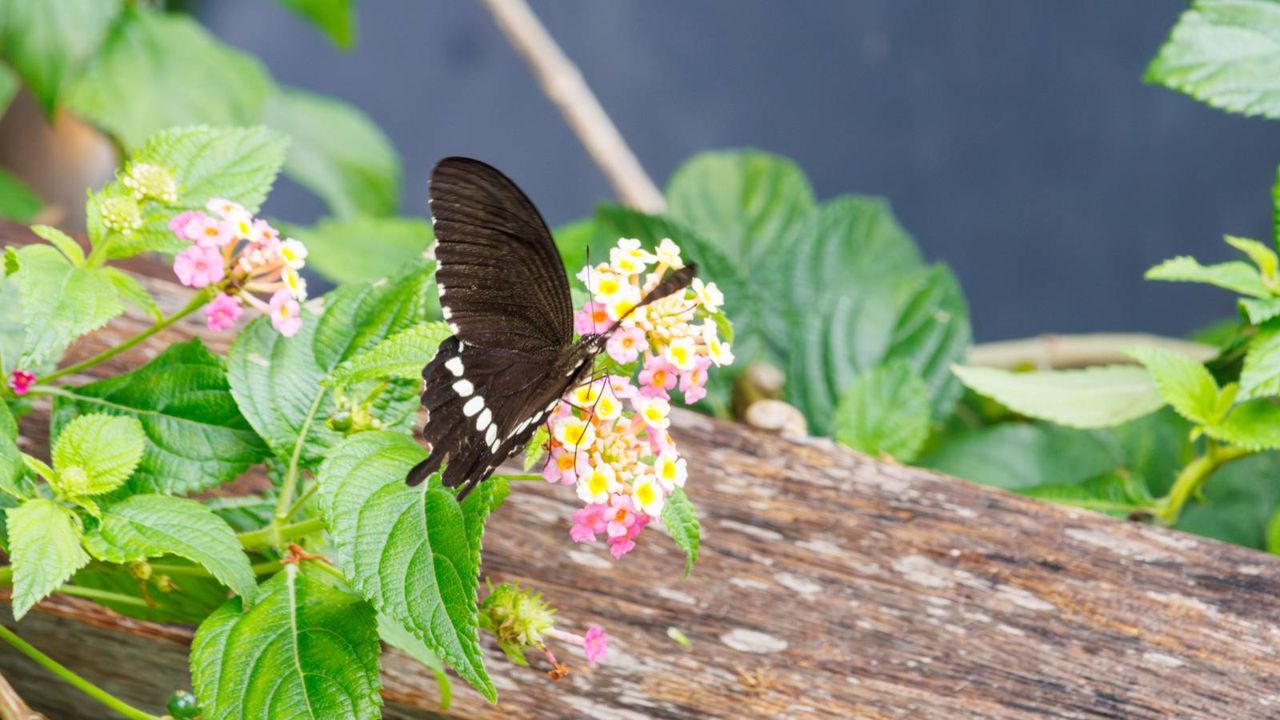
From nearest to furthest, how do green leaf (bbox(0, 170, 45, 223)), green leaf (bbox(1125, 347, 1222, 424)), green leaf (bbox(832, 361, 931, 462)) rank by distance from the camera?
green leaf (bbox(1125, 347, 1222, 424))
green leaf (bbox(832, 361, 931, 462))
green leaf (bbox(0, 170, 45, 223))

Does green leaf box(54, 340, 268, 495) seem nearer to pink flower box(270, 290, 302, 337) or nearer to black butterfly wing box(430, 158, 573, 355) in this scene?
pink flower box(270, 290, 302, 337)

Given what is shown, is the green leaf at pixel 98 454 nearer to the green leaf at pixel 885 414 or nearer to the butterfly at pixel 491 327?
the butterfly at pixel 491 327

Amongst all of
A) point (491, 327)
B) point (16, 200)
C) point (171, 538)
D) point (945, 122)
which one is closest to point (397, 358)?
point (491, 327)

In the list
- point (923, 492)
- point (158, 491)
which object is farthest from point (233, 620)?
point (923, 492)

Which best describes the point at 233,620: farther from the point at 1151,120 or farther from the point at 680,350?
the point at 1151,120

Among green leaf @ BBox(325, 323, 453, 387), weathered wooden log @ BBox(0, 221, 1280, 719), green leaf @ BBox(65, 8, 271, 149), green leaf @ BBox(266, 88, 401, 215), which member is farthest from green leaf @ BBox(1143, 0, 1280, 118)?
green leaf @ BBox(266, 88, 401, 215)

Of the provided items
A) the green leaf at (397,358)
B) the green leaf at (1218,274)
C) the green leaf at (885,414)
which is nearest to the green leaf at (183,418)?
the green leaf at (397,358)
